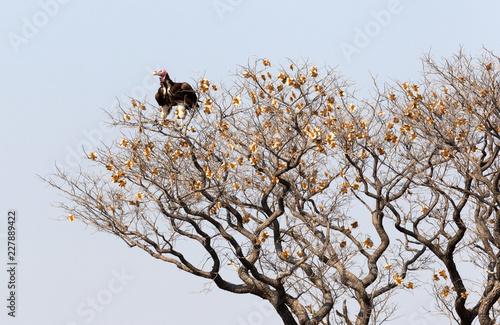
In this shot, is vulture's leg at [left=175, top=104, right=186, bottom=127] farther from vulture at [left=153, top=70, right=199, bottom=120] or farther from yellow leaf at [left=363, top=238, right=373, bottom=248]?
yellow leaf at [left=363, top=238, right=373, bottom=248]

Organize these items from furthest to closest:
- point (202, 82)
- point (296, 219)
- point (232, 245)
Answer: point (296, 219)
point (232, 245)
point (202, 82)

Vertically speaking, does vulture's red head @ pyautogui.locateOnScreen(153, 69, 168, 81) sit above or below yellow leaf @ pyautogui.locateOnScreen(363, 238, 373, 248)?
above

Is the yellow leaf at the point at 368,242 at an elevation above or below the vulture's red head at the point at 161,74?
below

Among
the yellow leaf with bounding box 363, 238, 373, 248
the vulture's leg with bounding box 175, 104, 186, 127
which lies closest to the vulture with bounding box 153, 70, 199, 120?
the vulture's leg with bounding box 175, 104, 186, 127

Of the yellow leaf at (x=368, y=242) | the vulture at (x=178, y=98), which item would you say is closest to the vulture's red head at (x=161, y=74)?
the vulture at (x=178, y=98)

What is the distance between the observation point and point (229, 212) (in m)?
9.95

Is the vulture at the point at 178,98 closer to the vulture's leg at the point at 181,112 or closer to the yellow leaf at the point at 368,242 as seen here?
the vulture's leg at the point at 181,112

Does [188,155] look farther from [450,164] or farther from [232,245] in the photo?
[450,164]

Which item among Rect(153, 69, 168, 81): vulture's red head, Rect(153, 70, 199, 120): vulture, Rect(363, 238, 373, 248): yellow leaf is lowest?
Rect(363, 238, 373, 248): yellow leaf

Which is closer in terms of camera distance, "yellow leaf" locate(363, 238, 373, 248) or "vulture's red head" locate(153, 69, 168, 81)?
"vulture's red head" locate(153, 69, 168, 81)

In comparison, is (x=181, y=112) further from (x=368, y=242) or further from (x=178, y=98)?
(x=368, y=242)

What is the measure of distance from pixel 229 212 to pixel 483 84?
4.06m

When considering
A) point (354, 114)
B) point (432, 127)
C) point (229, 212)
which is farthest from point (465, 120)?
point (229, 212)

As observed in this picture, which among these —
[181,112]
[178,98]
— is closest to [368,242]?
[181,112]
